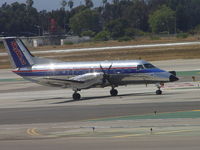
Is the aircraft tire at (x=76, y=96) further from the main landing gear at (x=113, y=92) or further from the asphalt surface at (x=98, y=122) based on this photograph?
the main landing gear at (x=113, y=92)

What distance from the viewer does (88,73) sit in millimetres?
38688

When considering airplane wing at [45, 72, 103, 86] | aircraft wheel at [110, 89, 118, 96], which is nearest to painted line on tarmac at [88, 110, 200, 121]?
airplane wing at [45, 72, 103, 86]

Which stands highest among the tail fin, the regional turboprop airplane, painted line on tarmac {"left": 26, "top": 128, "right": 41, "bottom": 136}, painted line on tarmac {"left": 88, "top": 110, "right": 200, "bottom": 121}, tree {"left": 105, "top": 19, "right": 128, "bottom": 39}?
the tail fin

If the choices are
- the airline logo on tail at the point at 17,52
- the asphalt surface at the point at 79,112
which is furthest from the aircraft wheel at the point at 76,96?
the airline logo on tail at the point at 17,52

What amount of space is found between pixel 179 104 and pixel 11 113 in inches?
382

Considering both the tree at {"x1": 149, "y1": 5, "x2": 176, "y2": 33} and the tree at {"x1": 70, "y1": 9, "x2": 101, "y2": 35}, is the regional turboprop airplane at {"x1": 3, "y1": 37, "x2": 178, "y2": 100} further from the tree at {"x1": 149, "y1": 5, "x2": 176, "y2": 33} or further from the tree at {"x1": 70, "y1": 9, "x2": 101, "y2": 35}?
the tree at {"x1": 70, "y1": 9, "x2": 101, "y2": 35}

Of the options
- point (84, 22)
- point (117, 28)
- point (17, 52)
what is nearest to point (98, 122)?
point (17, 52)

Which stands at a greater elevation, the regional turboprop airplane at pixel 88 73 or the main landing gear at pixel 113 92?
the regional turboprop airplane at pixel 88 73

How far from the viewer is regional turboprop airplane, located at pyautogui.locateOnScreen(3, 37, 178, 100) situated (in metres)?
37.9

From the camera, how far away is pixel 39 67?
3981 centimetres

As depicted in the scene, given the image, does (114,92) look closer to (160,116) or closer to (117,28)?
(160,116)

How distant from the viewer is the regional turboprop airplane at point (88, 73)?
37875mm

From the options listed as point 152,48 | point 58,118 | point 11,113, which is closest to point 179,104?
point 58,118

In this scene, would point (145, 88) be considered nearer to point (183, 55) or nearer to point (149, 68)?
point (149, 68)
